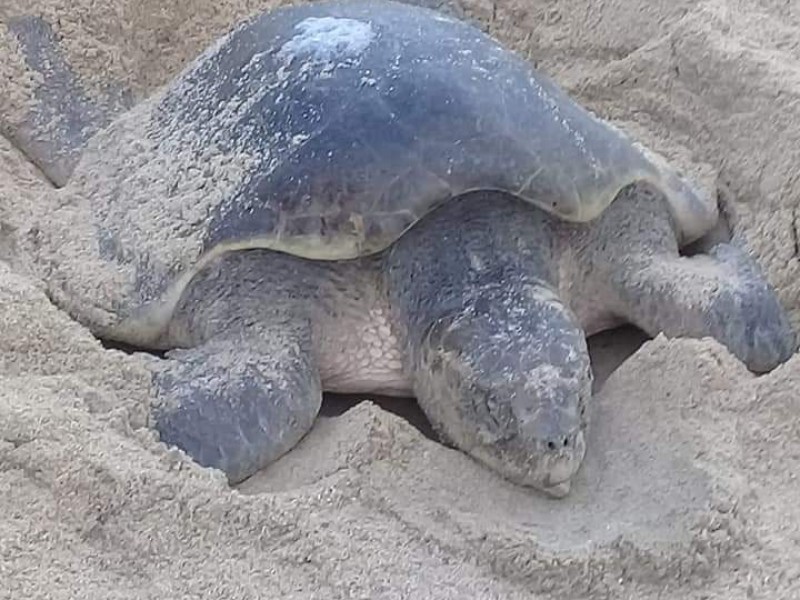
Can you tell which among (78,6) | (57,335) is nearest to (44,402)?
(57,335)

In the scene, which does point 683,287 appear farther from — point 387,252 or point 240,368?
point 240,368

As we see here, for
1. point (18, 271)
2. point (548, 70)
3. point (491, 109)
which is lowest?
point (548, 70)

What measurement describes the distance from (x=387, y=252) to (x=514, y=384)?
292 millimetres

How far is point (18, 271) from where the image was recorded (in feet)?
5.98

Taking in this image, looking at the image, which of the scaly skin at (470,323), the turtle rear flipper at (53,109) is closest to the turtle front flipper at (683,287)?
the scaly skin at (470,323)

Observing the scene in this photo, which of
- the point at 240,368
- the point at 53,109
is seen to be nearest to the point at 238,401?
the point at 240,368

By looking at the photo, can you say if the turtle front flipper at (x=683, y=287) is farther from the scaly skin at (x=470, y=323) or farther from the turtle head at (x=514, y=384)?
the turtle head at (x=514, y=384)

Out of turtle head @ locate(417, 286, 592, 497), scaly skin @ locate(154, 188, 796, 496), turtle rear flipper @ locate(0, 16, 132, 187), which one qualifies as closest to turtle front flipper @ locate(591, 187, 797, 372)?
scaly skin @ locate(154, 188, 796, 496)

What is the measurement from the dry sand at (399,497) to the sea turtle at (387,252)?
0.20 ft

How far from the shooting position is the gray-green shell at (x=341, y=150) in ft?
5.26

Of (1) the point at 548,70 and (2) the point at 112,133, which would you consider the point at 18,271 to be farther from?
(1) the point at 548,70

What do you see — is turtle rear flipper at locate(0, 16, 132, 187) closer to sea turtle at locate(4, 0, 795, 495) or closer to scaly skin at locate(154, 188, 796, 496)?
sea turtle at locate(4, 0, 795, 495)

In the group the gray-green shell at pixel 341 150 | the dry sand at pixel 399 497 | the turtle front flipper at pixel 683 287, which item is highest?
the gray-green shell at pixel 341 150

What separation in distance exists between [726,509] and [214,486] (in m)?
0.54
